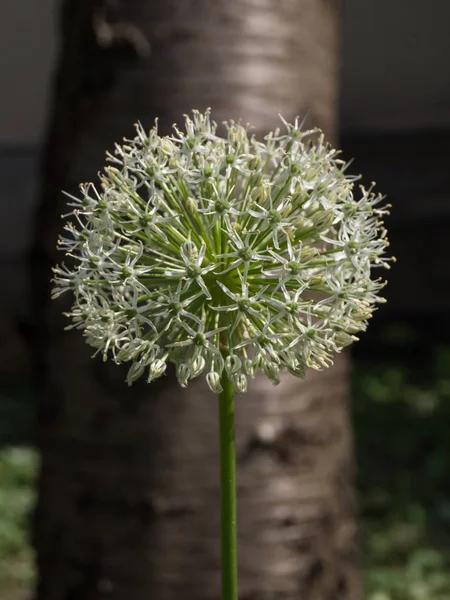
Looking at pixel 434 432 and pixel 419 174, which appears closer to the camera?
pixel 434 432

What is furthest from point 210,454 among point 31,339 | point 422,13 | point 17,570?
point 422,13

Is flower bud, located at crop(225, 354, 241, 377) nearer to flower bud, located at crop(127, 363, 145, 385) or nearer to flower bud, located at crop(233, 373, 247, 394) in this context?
flower bud, located at crop(233, 373, 247, 394)

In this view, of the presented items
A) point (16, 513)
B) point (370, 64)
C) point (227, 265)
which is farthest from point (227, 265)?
point (370, 64)

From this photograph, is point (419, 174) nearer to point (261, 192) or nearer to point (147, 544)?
point (147, 544)

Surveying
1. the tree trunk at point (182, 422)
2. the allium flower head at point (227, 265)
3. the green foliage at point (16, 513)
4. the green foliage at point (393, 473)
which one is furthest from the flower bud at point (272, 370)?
the green foliage at point (16, 513)

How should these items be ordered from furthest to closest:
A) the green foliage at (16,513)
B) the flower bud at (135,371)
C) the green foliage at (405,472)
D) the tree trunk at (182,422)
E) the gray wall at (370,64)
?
the gray wall at (370,64) → the green foliage at (16,513) → the green foliage at (405,472) → the tree trunk at (182,422) → the flower bud at (135,371)

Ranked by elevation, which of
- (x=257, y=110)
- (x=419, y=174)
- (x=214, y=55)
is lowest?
(x=257, y=110)

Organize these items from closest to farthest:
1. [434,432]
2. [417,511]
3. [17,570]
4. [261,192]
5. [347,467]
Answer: [261,192], [347,467], [17,570], [417,511], [434,432]

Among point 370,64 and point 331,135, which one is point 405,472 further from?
point 370,64

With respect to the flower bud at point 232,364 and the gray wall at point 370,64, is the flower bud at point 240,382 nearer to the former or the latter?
the flower bud at point 232,364
